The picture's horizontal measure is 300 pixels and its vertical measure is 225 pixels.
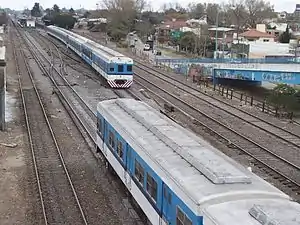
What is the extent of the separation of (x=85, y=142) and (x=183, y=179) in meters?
12.7

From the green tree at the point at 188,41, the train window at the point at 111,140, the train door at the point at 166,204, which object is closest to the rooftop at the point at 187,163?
the train door at the point at 166,204

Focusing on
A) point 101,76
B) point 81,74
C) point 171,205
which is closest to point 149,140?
point 171,205

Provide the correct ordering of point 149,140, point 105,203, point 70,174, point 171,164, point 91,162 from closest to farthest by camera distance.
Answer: point 171,164
point 149,140
point 105,203
point 70,174
point 91,162

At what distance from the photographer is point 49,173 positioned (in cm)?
1791

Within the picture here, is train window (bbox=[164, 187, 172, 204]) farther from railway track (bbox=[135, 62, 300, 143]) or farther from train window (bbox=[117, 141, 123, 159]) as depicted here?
railway track (bbox=[135, 62, 300, 143])

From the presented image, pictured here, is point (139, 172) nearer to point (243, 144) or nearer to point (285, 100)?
point (243, 144)

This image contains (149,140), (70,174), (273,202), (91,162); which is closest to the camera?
(273,202)

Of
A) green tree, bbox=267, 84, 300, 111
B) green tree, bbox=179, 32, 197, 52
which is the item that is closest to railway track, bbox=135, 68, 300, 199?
green tree, bbox=267, 84, 300, 111

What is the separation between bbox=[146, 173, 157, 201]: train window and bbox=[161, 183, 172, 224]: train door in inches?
27.1

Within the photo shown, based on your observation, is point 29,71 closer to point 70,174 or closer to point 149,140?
point 70,174

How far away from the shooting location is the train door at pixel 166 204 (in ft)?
34.2

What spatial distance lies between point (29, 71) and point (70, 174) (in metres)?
31.5

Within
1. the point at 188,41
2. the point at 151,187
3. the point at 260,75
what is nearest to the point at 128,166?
the point at 151,187

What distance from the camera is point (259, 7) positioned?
442ft
